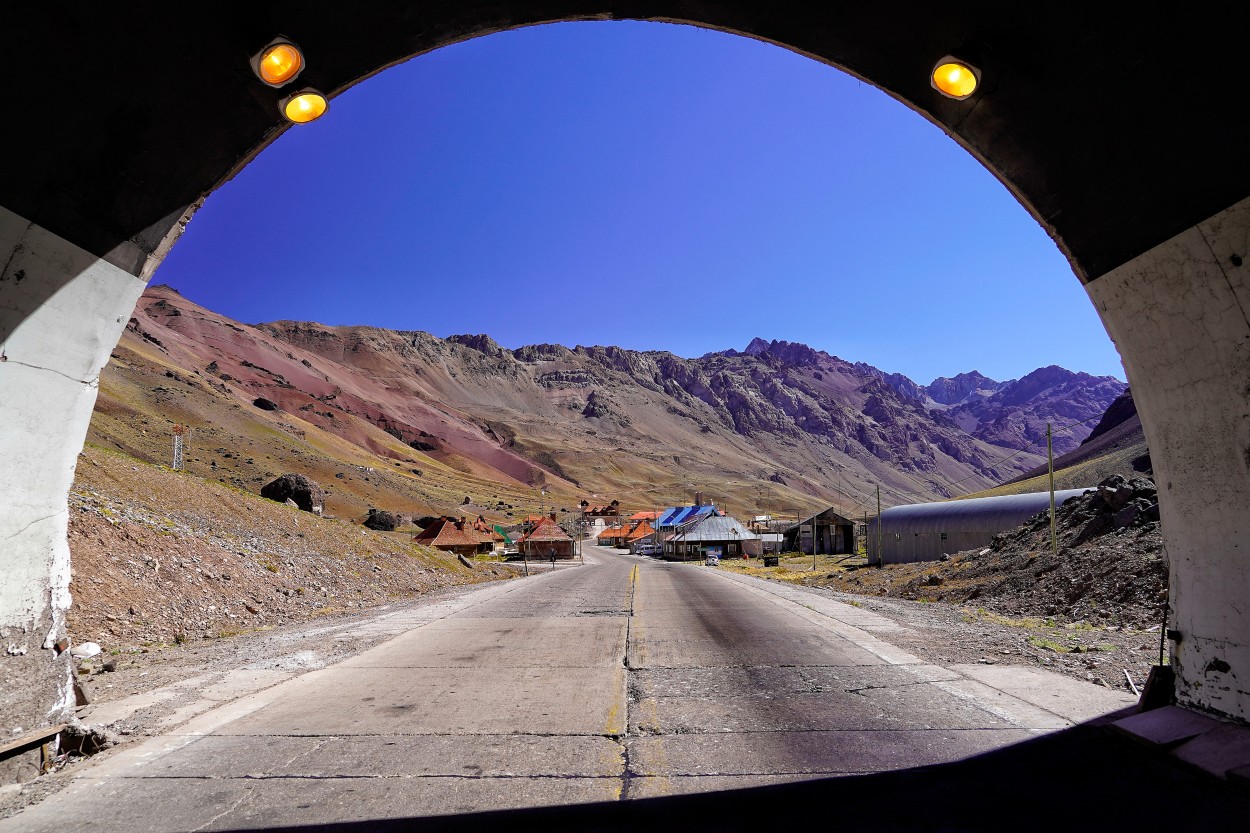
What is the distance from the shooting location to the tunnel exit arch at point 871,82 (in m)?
4.12

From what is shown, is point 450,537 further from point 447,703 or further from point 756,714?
point 756,714

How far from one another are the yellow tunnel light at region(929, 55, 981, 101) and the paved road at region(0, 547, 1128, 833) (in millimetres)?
4800

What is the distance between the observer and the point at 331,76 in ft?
16.2

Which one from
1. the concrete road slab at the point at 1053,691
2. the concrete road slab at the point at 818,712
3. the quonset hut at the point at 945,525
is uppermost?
the quonset hut at the point at 945,525

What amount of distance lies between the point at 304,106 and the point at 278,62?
14.6 inches

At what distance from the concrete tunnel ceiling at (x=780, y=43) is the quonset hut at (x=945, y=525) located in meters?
37.7

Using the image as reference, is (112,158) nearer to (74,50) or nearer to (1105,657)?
(74,50)

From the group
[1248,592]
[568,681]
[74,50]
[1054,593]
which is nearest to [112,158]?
[74,50]

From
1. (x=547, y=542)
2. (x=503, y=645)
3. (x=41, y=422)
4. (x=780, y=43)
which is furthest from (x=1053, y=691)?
(x=547, y=542)

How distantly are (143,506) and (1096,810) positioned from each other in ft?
66.0

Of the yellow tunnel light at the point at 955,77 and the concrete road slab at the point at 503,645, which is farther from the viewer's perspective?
the concrete road slab at the point at 503,645

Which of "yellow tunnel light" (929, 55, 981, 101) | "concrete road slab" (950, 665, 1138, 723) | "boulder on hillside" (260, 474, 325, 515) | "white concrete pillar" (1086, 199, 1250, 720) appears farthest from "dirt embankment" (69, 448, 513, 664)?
"boulder on hillside" (260, 474, 325, 515)

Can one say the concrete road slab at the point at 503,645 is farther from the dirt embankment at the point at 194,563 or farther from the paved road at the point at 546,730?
the dirt embankment at the point at 194,563

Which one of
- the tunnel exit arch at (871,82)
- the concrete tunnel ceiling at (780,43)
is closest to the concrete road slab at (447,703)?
the tunnel exit arch at (871,82)
